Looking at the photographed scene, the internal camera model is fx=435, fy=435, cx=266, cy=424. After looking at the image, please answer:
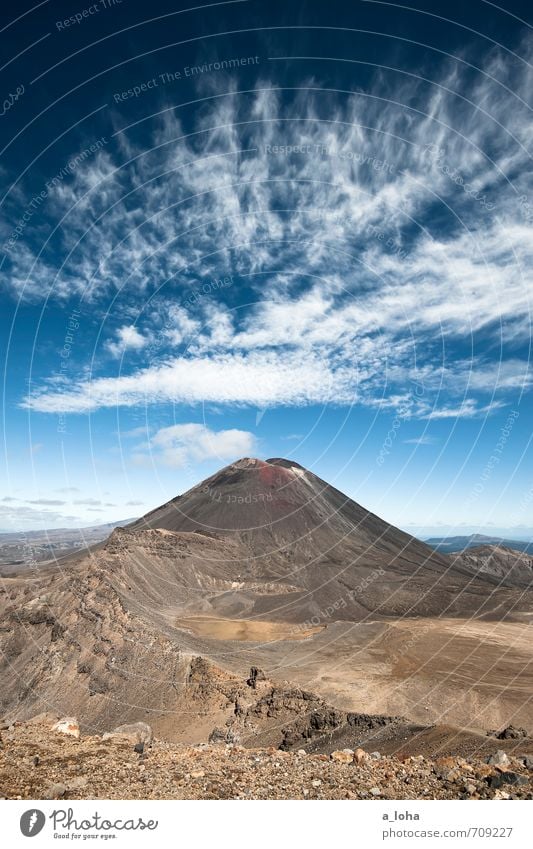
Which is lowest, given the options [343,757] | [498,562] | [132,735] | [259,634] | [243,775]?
[498,562]

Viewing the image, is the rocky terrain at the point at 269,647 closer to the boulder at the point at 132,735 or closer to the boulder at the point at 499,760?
the boulder at the point at 132,735

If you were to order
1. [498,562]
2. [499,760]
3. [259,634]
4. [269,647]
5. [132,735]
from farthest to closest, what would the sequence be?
[498,562], [259,634], [269,647], [132,735], [499,760]

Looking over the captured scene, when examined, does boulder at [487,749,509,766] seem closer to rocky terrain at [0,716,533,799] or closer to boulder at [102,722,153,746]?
rocky terrain at [0,716,533,799]

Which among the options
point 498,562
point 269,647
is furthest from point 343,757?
point 498,562

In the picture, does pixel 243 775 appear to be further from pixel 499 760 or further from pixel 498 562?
pixel 498 562

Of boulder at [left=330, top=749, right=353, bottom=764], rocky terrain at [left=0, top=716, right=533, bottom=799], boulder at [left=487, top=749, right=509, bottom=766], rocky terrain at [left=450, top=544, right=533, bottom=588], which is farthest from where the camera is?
rocky terrain at [left=450, top=544, right=533, bottom=588]

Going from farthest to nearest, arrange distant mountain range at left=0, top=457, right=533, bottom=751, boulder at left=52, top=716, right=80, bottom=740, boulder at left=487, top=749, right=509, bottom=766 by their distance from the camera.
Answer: distant mountain range at left=0, top=457, right=533, bottom=751, boulder at left=52, top=716, right=80, bottom=740, boulder at left=487, top=749, right=509, bottom=766

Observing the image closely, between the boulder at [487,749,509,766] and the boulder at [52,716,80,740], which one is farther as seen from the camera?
the boulder at [52,716,80,740]

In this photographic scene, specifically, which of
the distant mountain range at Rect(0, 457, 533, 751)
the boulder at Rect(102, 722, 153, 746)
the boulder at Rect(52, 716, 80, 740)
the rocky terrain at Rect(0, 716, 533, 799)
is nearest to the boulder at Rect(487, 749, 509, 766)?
the rocky terrain at Rect(0, 716, 533, 799)
